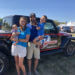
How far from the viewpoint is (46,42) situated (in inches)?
164

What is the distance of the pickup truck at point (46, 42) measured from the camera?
10.3 feet

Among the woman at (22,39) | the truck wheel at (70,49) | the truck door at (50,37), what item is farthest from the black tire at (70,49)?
the woman at (22,39)

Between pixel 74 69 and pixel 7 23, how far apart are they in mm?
2856

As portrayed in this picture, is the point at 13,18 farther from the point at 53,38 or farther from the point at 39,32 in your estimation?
the point at 53,38

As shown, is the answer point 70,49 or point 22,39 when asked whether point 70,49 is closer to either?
point 70,49

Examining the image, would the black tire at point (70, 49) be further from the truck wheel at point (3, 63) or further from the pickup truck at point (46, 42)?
the truck wheel at point (3, 63)

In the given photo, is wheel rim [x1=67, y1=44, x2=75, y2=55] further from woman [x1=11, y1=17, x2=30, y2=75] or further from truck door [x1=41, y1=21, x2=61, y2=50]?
woman [x1=11, y1=17, x2=30, y2=75]

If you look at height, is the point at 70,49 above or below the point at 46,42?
below

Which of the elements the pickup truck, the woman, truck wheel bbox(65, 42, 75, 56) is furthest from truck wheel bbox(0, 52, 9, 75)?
truck wheel bbox(65, 42, 75, 56)

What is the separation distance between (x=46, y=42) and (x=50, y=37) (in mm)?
296

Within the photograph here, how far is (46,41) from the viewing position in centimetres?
415

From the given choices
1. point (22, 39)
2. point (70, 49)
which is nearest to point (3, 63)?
point (22, 39)

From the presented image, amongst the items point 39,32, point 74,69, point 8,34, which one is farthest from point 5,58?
point 74,69

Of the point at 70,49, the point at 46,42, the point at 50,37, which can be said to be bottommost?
the point at 70,49
